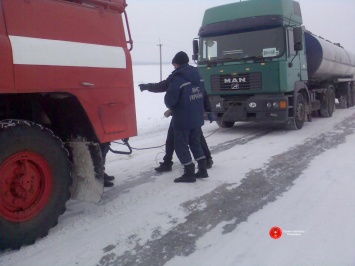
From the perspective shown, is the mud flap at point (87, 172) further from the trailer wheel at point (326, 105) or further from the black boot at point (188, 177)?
the trailer wheel at point (326, 105)

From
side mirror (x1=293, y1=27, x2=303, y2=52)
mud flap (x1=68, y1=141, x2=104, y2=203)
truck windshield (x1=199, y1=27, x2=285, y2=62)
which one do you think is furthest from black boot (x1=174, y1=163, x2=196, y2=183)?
side mirror (x1=293, y1=27, x2=303, y2=52)

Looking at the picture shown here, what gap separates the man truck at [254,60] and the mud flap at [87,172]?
5.92 m

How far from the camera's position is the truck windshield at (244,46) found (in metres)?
8.50

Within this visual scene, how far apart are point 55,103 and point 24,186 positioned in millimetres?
945

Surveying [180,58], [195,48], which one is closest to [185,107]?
[180,58]

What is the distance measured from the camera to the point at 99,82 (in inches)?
139

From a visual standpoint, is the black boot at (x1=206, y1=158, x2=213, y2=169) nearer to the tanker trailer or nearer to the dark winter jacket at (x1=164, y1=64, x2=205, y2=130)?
the dark winter jacket at (x1=164, y1=64, x2=205, y2=130)

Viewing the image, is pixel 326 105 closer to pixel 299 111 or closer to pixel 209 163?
pixel 299 111

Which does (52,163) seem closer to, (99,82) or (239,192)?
(99,82)

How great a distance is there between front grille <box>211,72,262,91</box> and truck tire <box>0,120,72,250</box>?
20.6 feet

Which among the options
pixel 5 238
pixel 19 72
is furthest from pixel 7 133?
pixel 5 238

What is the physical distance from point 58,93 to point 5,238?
132cm

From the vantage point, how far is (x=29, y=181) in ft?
10.1

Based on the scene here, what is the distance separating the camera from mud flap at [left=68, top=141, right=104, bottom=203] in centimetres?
353
